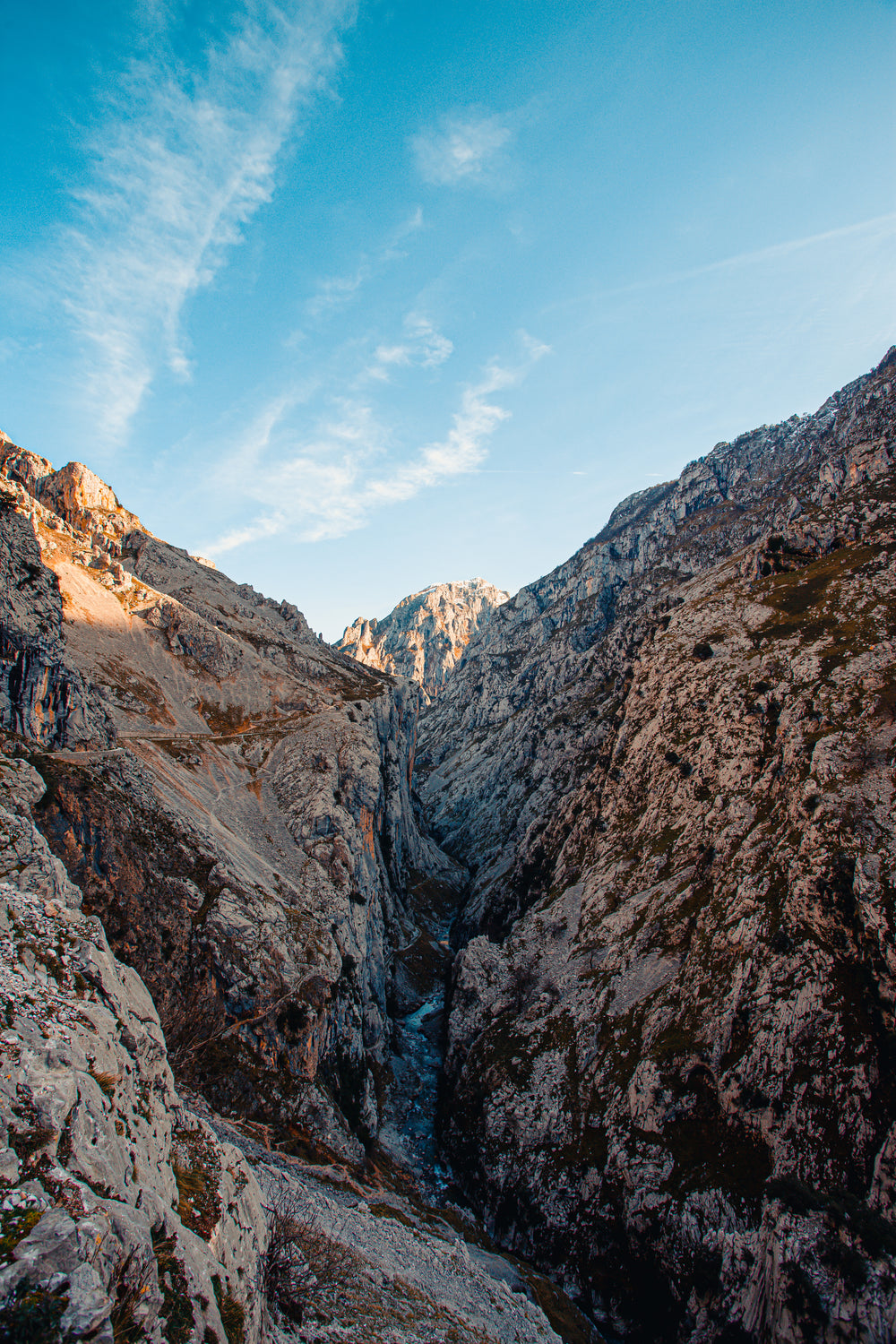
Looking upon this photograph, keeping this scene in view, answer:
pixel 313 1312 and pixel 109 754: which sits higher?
pixel 109 754

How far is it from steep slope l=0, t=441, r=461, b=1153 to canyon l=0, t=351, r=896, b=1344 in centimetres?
37

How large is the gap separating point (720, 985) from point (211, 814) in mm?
49214

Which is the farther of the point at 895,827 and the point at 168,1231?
the point at 895,827

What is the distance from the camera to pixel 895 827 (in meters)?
41.6

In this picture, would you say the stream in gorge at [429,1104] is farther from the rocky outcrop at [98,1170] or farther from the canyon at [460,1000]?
the rocky outcrop at [98,1170]

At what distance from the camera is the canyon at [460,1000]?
1546 centimetres

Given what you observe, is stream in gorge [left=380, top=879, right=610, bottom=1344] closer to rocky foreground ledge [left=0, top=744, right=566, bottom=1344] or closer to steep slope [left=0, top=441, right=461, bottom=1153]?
steep slope [left=0, top=441, right=461, bottom=1153]

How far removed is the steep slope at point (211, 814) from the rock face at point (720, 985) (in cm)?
1688

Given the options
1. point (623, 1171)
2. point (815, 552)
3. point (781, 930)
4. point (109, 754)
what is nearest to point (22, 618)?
point (109, 754)

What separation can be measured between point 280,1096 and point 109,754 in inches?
1139

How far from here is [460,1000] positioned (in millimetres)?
65625

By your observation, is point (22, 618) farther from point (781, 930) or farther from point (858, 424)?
point (858, 424)

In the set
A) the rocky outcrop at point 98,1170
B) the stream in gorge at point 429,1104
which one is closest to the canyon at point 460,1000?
the rocky outcrop at point 98,1170

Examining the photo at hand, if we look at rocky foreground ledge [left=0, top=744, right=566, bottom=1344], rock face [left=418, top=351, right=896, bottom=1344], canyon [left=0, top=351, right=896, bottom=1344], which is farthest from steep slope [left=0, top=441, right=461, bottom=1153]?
rock face [left=418, top=351, right=896, bottom=1344]
